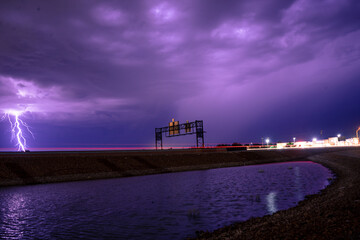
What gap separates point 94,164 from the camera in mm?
45062

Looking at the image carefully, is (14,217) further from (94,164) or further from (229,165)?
(229,165)

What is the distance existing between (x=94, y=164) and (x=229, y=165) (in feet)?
111

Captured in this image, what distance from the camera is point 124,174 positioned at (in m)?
43.9

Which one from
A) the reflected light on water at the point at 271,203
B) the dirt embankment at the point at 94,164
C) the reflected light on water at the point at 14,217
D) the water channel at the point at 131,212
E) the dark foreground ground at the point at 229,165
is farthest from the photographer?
the dirt embankment at the point at 94,164

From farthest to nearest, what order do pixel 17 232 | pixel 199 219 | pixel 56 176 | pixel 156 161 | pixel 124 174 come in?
pixel 156 161, pixel 124 174, pixel 56 176, pixel 199 219, pixel 17 232

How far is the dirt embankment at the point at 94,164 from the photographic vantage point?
36375 millimetres

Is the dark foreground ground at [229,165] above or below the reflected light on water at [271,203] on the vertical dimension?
above

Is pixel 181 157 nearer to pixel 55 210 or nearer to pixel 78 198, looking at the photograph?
pixel 78 198

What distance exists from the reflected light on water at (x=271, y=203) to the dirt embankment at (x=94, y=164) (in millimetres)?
27982

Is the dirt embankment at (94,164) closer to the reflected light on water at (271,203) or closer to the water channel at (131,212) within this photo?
the water channel at (131,212)

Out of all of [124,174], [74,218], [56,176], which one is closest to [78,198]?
[74,218]

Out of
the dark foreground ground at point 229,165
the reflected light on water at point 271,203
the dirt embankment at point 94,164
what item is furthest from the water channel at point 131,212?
the dirt embankment at point 94,164

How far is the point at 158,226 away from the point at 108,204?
7891 mm

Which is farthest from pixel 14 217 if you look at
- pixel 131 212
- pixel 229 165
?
pixel 229 165
